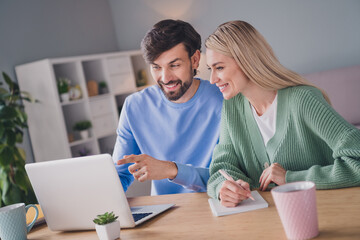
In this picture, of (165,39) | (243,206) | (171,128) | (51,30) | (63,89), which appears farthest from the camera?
(51,30)

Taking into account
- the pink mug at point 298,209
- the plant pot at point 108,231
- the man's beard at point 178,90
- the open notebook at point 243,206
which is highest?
the man's beard at point 178,90

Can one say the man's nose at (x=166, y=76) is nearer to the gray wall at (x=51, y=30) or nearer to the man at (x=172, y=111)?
the man at (x=172, y=111)

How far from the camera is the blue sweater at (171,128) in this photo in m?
1.93

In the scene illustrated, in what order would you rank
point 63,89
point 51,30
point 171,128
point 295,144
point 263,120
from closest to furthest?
point 295,144
point 263,120
point 171,128
point 63,89
point 51,30

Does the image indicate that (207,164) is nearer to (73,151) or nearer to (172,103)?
(172,103)

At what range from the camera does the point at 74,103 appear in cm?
449

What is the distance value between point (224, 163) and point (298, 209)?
0.63 metres

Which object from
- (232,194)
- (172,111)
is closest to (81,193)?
(232,194)

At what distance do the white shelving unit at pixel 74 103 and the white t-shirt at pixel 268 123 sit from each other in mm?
2878

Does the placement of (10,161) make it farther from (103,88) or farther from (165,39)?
(165,39)

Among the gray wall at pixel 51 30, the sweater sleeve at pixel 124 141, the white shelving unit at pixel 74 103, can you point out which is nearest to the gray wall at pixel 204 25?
the gray wall at pixel 51 30

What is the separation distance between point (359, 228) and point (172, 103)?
3.88ft

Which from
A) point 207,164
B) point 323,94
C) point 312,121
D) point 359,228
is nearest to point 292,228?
point 359,228

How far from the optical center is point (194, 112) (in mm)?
1948
